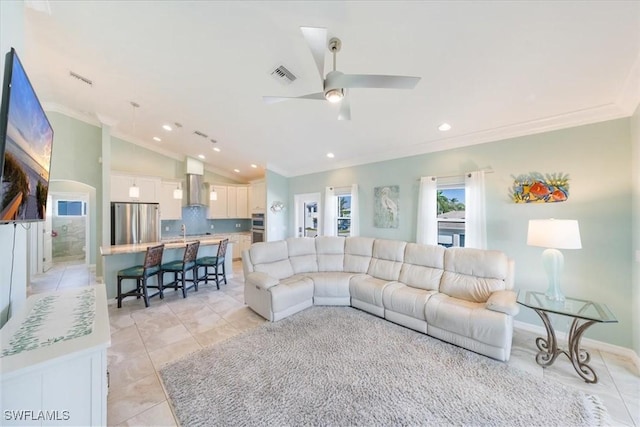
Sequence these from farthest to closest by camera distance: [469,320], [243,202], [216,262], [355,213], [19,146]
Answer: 1. [243,202]
2. [355,213]
3. [216,262]
4. [469,320]
5. [19,146]

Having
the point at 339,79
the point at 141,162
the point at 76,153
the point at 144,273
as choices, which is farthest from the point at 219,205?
the point at 339,79

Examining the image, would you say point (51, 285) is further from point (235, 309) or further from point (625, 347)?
point (625, 347)

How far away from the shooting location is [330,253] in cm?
442

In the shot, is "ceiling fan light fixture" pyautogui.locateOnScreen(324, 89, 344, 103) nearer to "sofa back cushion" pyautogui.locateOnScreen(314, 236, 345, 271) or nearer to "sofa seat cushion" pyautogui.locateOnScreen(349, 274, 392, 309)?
"sofa seat cushion" pyautogui.locateOnScreen(349, 274, 392, 309)

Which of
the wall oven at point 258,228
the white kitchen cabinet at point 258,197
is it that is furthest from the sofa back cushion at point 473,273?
the white kitchen cabinet at point 258,197

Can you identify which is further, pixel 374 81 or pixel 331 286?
pixel 331 286

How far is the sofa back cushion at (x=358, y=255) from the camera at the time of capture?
412cm

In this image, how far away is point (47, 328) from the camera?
53.5 inches

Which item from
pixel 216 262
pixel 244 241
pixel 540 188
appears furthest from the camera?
pixel 244 241

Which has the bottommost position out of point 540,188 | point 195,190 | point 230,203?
point 540,188

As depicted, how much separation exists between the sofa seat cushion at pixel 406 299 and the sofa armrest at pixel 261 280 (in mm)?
1604

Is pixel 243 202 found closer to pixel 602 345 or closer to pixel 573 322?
pixel 573 322

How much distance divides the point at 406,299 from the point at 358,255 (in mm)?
1348

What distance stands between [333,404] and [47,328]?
1.97m
